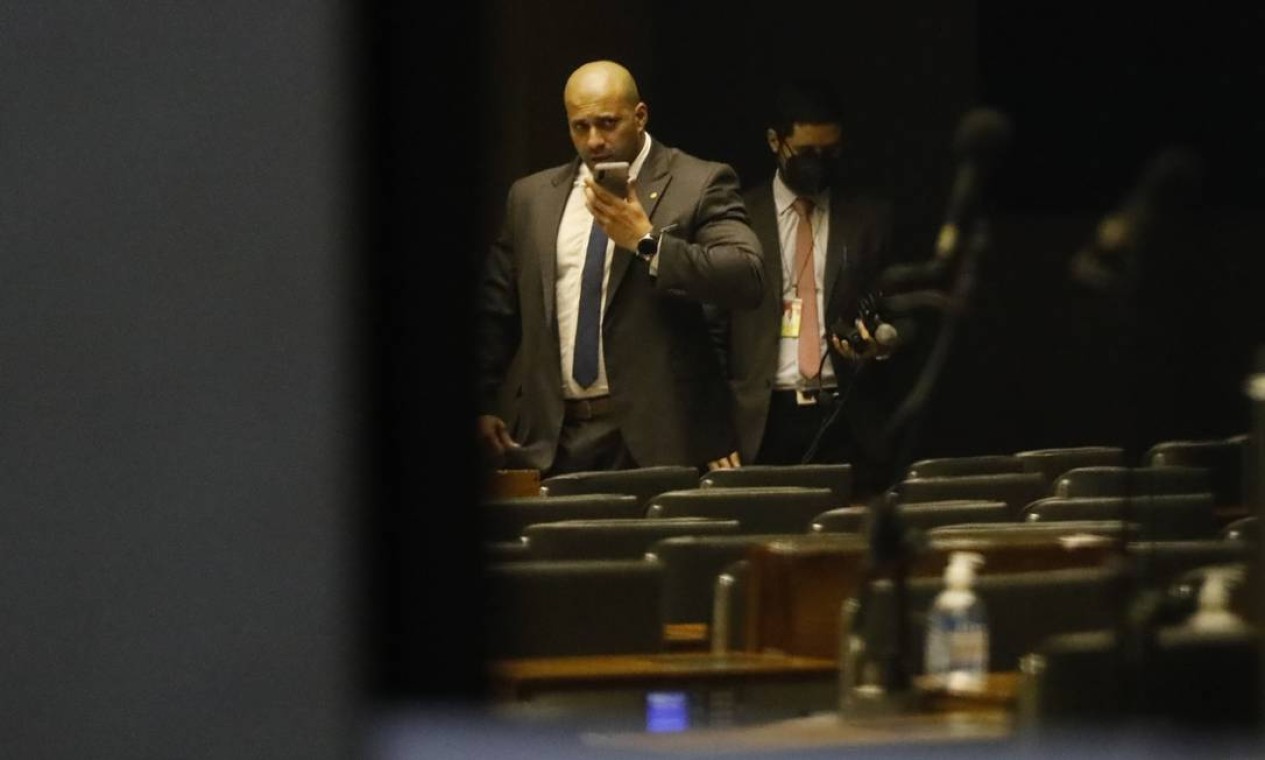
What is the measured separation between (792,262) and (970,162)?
414 mm

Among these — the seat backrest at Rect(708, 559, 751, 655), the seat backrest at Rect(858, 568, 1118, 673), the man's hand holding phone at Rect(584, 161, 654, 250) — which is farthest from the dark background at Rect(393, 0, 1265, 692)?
the seat backrest at Rect(708, 559, 751, 655)

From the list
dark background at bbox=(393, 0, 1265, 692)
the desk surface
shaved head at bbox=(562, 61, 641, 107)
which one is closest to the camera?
the desk surface

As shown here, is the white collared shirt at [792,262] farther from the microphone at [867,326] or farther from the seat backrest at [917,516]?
the seat backrest at [917,516]

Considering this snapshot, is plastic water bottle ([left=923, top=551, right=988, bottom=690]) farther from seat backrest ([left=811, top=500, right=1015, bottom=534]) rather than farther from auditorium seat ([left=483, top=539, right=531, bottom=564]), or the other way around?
auditorium seat ([left=483, top=539, right=531, bottom=564])

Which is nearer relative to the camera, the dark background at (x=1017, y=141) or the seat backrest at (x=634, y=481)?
the dark background at (x=1017, y=141)

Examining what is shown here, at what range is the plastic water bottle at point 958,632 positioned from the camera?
10.5ft

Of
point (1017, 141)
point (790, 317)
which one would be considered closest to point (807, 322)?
point (790, 317)

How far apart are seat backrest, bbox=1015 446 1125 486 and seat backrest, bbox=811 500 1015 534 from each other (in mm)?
167

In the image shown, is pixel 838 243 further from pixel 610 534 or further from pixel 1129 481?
→ pixel 1129 481

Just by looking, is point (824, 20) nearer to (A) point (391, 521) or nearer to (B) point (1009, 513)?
(B) point (1009, 513)

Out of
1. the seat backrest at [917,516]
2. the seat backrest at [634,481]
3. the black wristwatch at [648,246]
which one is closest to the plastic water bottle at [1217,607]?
the seat backrest at [917,516]

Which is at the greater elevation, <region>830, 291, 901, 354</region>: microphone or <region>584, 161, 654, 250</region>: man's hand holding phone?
<region>584, 161, 654, 250</region>: man's hand holding phone

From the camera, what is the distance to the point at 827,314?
3725mm

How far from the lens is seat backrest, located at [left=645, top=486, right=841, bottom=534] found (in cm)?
366
